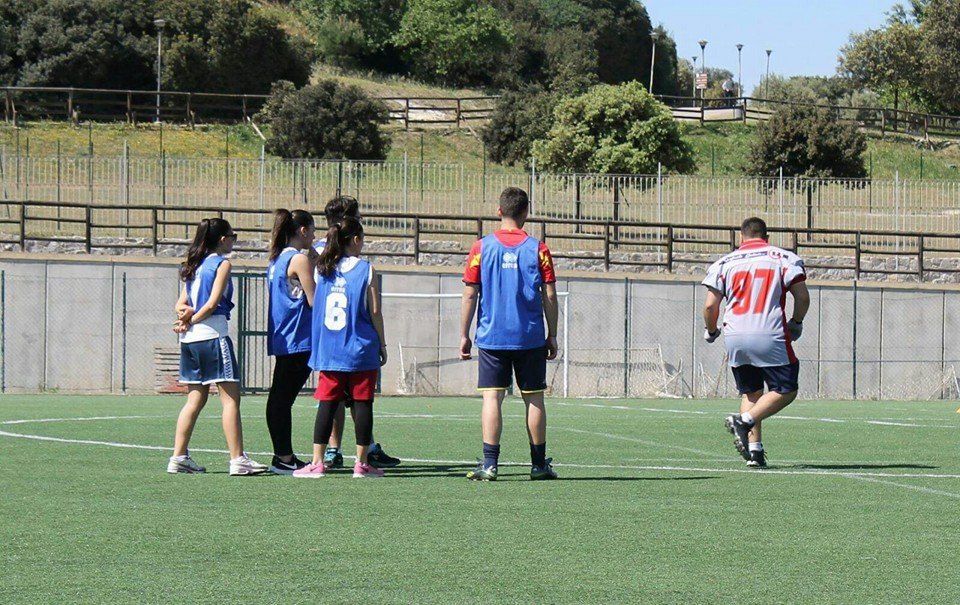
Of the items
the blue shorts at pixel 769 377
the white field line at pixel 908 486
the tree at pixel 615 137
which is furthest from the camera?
the tree at pixel 615 137

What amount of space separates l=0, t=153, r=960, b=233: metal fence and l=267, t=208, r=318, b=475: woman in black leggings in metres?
27.5

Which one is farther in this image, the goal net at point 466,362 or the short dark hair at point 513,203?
the goal net at point 466,362

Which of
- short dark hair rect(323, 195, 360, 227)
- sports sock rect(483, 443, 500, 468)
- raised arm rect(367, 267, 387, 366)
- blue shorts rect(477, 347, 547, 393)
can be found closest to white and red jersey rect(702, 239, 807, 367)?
blue shorts rect(477, 347, 547, 393)

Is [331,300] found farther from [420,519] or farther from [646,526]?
[646,526]

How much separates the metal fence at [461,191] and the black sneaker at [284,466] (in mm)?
27601

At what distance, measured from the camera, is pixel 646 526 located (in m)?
7.29

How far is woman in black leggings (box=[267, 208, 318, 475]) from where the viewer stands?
9.95m

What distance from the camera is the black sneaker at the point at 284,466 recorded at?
984cm

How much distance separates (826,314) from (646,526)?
2247 centimetres

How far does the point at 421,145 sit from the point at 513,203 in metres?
43.9

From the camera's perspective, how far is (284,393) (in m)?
10.2

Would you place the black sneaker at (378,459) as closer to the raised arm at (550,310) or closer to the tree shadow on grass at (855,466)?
the raised arm at (550,310)

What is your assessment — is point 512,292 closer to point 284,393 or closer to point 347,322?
point 347,322

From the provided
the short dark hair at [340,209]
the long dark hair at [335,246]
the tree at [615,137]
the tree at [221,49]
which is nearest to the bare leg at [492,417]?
the long dark hair at [335,246]
